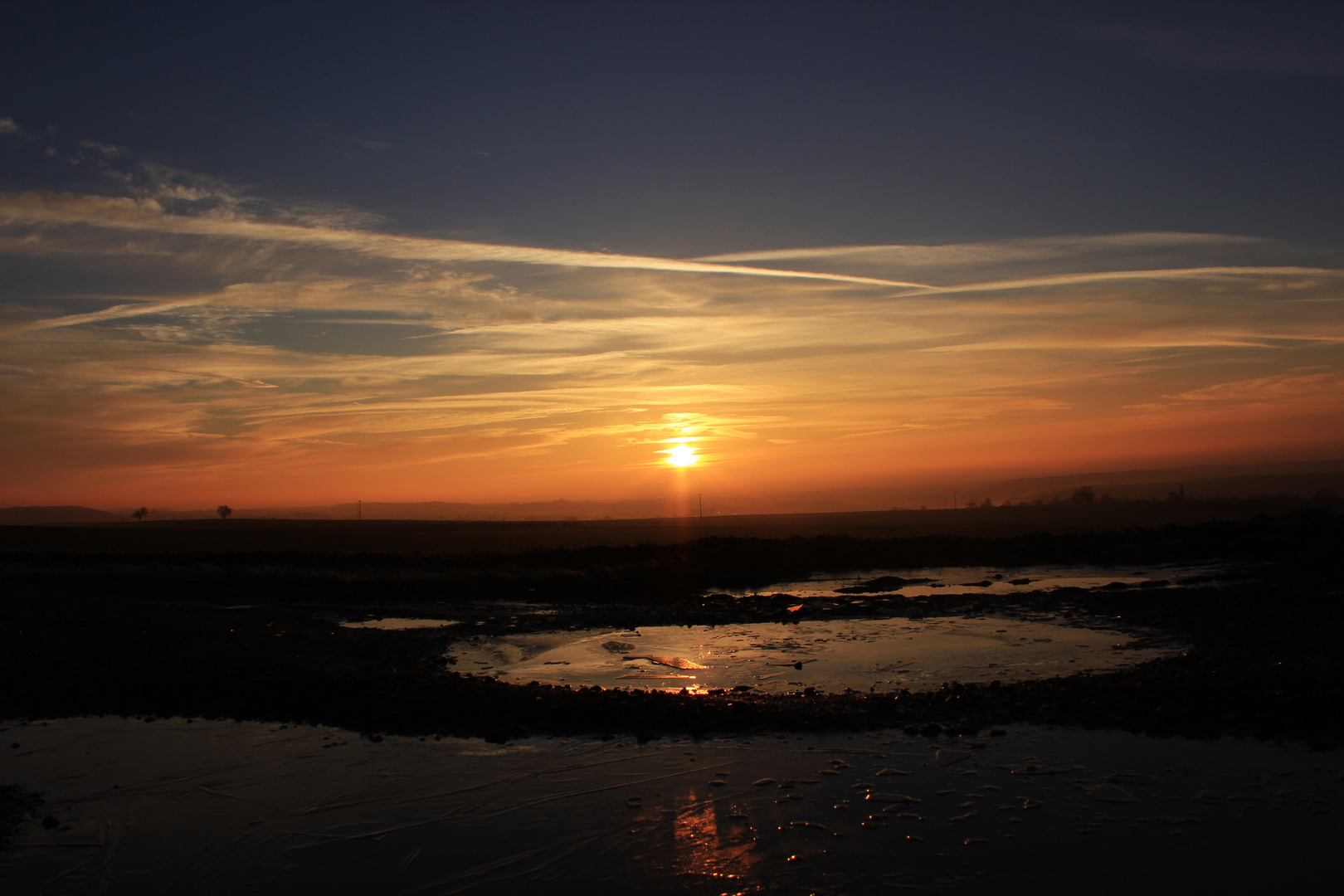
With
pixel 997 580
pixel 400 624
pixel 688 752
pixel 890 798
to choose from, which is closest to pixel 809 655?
pixel 688 752

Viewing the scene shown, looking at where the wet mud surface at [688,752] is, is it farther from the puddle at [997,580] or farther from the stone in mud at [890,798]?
the puddle at [997,580]

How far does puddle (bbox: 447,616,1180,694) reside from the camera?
10727mm

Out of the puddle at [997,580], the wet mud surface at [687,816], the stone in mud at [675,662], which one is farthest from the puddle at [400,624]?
the puddle at [997,580]

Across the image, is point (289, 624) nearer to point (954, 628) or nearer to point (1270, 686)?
point (954, 628)

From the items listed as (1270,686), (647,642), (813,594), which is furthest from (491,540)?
(1270,686)

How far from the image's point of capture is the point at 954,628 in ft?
48.4

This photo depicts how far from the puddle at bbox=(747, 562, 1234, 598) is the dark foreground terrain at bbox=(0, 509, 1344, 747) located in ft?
3.74

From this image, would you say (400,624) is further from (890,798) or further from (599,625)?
(890,798)

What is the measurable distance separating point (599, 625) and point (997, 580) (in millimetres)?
12653

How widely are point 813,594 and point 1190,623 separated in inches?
364

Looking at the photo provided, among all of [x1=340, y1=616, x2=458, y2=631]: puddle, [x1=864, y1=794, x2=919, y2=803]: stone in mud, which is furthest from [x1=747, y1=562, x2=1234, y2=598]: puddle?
[x1=864, y1=794, x2=919, y2=803]: stone in mud

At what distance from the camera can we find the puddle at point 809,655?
10727 millimetres

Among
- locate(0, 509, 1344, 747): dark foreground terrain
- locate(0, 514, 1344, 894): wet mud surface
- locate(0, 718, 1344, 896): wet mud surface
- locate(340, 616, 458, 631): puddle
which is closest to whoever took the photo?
locate(0, 718, 1344, 896): wet mud surface

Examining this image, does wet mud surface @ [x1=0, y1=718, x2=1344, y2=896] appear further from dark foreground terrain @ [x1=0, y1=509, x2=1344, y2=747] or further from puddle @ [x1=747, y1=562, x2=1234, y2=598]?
puddle @ [x1=747, y1=562, x2=1234, y2=598]
